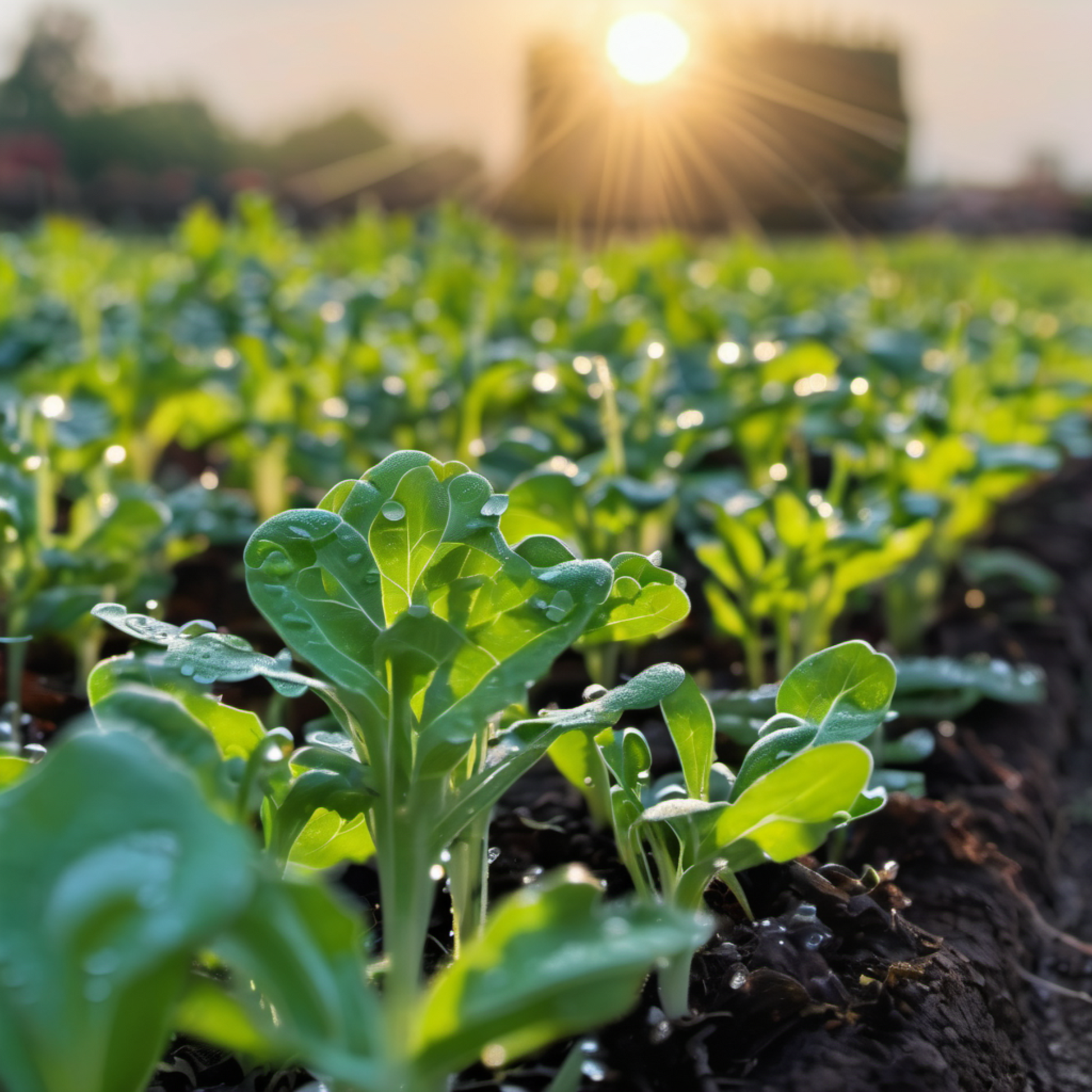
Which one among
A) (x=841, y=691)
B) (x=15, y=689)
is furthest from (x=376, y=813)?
(x=15, y=689)

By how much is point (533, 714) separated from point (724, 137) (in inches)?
967

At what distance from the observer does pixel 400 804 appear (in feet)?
2.65

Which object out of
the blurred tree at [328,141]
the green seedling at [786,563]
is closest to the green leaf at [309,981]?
the green seedling at [786,563]

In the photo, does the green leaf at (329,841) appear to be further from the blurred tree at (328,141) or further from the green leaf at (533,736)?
the blurred tree at (328,141)

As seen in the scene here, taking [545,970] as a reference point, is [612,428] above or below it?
above

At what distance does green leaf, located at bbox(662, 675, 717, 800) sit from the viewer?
935 millimetres

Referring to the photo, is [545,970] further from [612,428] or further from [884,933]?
[612,428]

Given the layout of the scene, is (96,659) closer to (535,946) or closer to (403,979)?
(403,979)

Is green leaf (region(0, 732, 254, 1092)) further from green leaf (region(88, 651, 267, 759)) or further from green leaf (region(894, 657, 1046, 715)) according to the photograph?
green leaf (region(894, 657, 1046, 715))

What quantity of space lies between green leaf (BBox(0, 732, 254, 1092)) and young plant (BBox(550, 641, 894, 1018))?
38 centimetres

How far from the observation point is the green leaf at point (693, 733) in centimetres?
93

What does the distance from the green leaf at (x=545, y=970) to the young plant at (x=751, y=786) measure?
0.22 meters

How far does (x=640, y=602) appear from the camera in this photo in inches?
34.4

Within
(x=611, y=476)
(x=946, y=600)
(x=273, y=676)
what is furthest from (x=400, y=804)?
(x=946, y=600)
